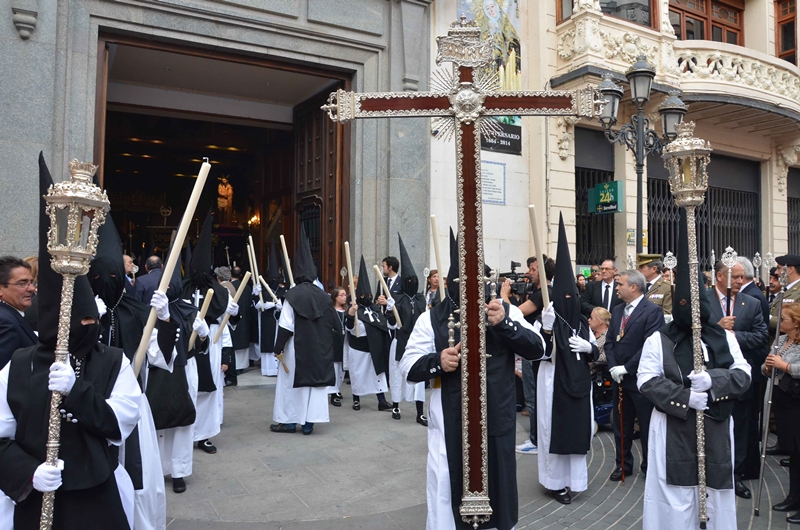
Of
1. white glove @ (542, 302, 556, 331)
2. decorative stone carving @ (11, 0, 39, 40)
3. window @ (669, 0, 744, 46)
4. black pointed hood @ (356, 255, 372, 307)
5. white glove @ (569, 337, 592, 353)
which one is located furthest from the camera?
window @ (669, 0, 744, 46)

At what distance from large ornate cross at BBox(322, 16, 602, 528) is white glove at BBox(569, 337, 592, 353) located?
2027 millimetres

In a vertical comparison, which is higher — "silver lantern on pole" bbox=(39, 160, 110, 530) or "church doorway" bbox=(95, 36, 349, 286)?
"church doorway" bbox=(95, 36, 349, 286)

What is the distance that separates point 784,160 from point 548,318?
16.7 m

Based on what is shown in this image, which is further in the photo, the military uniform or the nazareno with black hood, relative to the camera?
the military uniform

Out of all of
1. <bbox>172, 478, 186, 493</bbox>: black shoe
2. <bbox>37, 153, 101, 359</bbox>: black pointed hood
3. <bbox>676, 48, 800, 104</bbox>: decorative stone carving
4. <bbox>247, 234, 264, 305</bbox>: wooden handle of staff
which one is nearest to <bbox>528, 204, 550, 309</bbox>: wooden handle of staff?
<bbox>37, 153, 101, 359</bbox>: black pointed hood

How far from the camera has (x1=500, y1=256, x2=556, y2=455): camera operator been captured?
623 cm

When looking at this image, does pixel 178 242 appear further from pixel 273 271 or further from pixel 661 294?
pixel 273 271

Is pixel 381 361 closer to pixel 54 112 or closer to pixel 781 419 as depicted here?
pixel 781 419

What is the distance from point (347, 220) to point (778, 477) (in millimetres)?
8153

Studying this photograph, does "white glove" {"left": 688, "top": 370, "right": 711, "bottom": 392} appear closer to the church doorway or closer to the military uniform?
the military uniform

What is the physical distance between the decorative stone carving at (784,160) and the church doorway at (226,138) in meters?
13.6

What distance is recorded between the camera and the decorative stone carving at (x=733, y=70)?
591 inches

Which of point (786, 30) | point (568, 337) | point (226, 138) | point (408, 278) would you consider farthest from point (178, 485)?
point (786, 30)

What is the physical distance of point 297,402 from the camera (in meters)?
7.88
